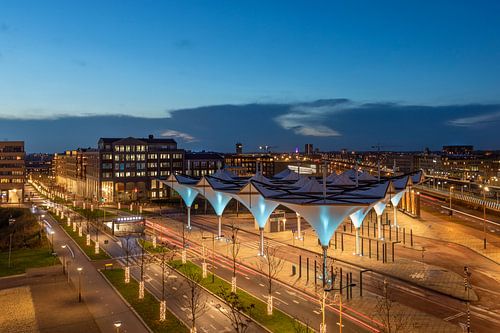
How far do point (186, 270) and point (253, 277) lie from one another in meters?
7.53

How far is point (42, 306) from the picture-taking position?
1341 inches

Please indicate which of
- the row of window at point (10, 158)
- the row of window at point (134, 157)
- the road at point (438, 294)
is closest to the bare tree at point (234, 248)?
the road at point (438, 294)

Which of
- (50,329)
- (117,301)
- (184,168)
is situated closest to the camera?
(50,329)

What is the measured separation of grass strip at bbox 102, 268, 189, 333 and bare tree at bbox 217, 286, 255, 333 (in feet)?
11.8

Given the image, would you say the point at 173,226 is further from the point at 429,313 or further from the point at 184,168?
the point at 184,168

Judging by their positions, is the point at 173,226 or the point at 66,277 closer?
the point at 66,277

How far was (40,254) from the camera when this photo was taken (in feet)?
176

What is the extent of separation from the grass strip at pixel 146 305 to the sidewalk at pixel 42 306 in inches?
141

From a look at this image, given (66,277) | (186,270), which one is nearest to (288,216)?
(186,270)

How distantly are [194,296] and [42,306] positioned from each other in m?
12.7

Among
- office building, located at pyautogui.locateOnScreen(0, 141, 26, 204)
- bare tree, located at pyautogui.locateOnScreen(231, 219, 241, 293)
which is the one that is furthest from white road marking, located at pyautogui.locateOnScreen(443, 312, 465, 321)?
office building, located at pyautogui.locateOnScreen(0, 141, 26, 204)

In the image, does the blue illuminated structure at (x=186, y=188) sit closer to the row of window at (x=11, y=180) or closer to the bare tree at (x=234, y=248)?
the bare tree at (x=234, y=248)

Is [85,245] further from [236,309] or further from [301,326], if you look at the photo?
Answer: [301,326]

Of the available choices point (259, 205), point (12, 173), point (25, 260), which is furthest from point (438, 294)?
point (12, 173)
